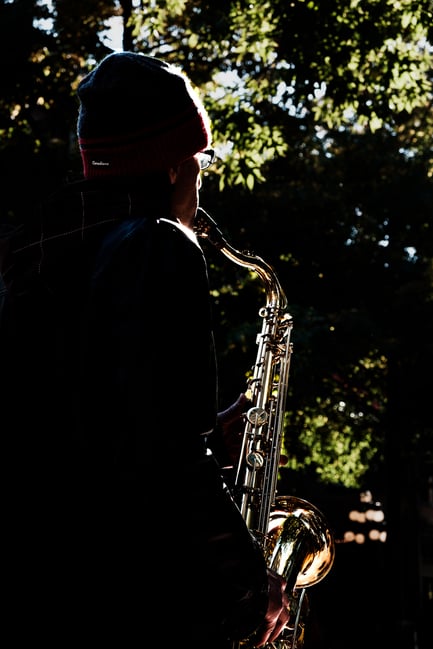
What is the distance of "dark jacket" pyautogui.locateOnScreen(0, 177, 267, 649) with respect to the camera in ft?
4.60

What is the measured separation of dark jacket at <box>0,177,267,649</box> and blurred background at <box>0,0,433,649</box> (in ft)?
23.3

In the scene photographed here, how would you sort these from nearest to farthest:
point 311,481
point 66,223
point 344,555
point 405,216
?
point 66,223 < point 405,216 < point 311,481 < point 344,555

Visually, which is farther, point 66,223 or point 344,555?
point 344,555

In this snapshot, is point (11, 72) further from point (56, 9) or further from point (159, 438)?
point (159, 438)

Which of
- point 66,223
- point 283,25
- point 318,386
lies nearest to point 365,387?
point 318,386

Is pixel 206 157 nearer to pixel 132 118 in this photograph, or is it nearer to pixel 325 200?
pixel 132 118

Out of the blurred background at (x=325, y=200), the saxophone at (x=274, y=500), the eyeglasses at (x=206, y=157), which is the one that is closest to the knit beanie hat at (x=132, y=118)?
the eyeglasses at (x=206, y=157)

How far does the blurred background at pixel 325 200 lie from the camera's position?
31.4 ft

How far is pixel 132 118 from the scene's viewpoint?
66.0 inches

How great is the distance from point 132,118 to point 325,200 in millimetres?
15474

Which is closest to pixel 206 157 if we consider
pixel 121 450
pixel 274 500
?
pixel 121 450

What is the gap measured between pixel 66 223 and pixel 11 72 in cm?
1121

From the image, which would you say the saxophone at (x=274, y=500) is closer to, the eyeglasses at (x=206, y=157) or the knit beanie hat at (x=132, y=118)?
the eyeglasses at (x=206, y=157)

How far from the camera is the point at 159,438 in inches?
54.1
